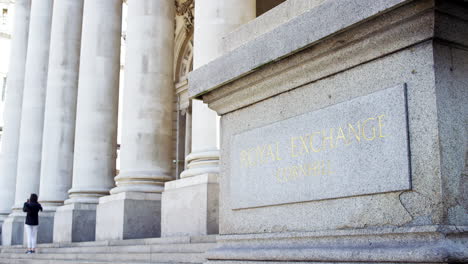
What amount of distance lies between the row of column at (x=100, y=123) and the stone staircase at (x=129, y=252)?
3.69 ft

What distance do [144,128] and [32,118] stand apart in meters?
14.6

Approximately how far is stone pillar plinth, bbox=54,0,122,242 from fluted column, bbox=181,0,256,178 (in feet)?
28.7

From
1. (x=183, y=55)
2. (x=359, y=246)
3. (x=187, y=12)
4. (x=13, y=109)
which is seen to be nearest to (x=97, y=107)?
(x=187, y=12)

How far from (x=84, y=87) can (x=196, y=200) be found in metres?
10.8

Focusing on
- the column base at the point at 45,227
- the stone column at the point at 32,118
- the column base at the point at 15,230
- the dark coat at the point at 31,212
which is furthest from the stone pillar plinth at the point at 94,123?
the stone column at the point at 32,118

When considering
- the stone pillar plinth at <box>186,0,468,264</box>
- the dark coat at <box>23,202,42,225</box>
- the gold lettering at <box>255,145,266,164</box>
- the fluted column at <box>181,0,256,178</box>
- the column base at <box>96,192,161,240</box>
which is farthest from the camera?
the dark coat at <box>23,202,42,225</box>

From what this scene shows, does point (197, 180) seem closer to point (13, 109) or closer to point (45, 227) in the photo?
point (45, 227)

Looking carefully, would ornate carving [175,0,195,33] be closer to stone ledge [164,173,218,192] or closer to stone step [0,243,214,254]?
stone step [0,243,214,254]

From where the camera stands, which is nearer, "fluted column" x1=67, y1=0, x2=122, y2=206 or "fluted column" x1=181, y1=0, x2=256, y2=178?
"fluted column" x1=181, y1=0, x2=256, y2=178

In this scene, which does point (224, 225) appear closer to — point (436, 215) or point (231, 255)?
point (231, 255)

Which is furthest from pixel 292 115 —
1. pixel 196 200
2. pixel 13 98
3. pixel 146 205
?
pixel 13 98

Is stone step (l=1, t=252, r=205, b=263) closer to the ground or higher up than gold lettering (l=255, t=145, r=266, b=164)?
closer to the ground

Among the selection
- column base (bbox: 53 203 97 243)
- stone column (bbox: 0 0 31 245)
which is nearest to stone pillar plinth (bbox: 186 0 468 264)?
column base (bbox: 53 203 97 243)

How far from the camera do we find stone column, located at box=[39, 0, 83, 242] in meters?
28.1
